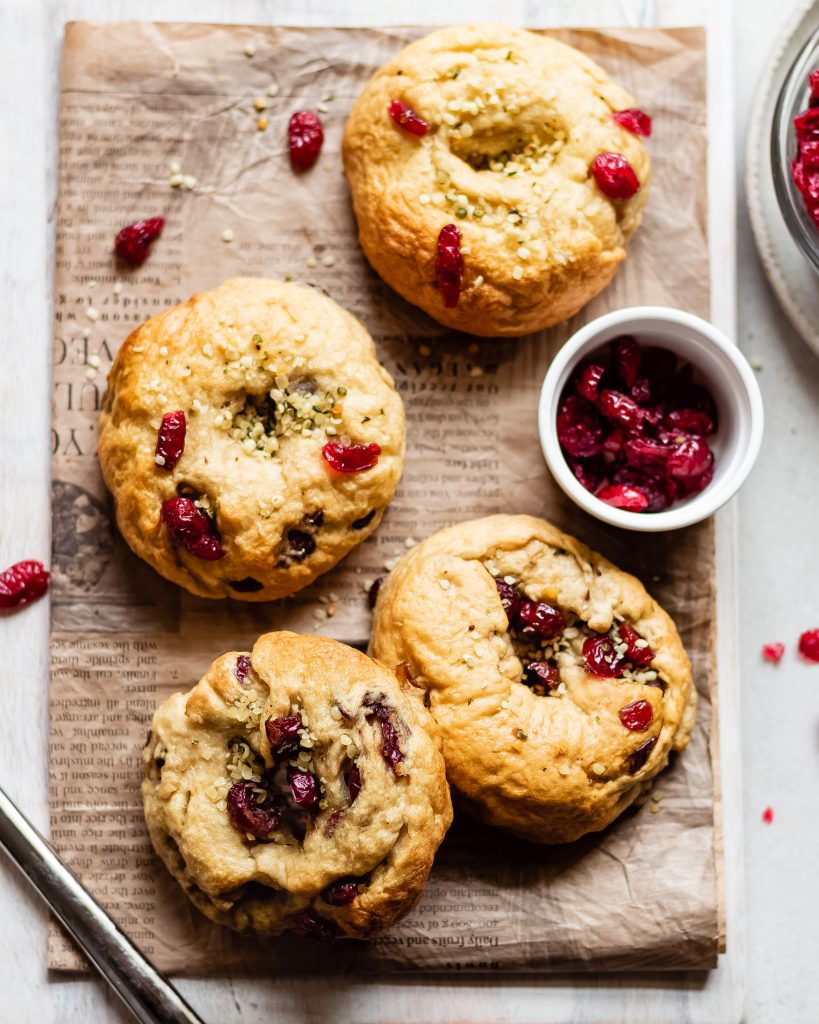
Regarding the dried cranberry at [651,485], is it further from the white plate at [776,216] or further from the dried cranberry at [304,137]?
the dried cranberry at [304,137]

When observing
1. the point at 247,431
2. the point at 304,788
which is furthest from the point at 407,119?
the point at 304,788

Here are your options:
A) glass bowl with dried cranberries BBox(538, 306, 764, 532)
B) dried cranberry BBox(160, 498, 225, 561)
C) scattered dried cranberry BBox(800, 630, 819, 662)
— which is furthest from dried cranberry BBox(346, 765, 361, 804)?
scattered dried cranberry BBox(800, 630, 819, 662)

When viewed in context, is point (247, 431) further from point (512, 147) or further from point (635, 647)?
point (635, 647)

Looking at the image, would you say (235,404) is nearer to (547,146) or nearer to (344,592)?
(344,592)

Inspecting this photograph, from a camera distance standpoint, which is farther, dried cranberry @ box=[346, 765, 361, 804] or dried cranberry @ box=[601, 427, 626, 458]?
dried cranberry @ box=[601, 427, 626, 458]

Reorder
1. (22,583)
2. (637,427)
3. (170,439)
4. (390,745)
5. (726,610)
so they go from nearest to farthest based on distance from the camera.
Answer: (390,745), (170,439), (637,427), (22,583), (726,610)

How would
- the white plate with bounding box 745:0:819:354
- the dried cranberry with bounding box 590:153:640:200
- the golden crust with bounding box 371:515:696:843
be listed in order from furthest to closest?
the white plate with bounding box 745:0:819:354
the dried cranberry with bounding box 590:153:640:200
the golden crust with bounding box 371:515:696:843

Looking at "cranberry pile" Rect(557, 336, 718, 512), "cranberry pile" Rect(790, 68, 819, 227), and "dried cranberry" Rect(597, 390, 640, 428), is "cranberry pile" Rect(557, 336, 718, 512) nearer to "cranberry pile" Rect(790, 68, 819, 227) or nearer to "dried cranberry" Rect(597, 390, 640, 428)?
"dried cranberry" Rect(597, 390, 640, 428)
